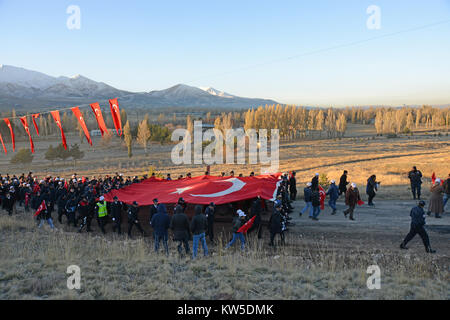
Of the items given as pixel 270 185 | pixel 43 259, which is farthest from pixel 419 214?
pixel 43 259

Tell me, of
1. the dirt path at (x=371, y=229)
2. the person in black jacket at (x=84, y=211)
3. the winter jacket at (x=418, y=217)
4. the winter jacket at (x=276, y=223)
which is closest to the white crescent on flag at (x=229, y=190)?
the dirt path at (x=371, y=229)

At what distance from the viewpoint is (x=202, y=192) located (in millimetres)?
13555

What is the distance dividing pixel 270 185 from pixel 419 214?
603 centimetres

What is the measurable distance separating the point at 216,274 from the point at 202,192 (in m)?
6.34

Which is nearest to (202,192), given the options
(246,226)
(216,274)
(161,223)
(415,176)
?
(161,223)

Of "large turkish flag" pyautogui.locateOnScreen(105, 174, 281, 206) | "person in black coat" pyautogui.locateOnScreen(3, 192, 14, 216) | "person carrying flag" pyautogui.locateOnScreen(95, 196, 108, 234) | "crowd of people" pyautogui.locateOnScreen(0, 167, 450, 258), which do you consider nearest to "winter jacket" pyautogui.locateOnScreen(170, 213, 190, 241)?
"crowd of people" pyautogui.locateOnScreen(0, 167, 450, 258)

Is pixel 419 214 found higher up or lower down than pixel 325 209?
higher up

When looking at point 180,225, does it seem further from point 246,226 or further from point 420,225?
point 420,225

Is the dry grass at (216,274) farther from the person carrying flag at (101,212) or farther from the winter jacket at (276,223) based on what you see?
the person carrying flag at (101,212)

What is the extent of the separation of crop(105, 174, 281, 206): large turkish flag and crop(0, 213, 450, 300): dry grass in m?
2.93

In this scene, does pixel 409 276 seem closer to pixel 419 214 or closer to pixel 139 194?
pixel 419 214
